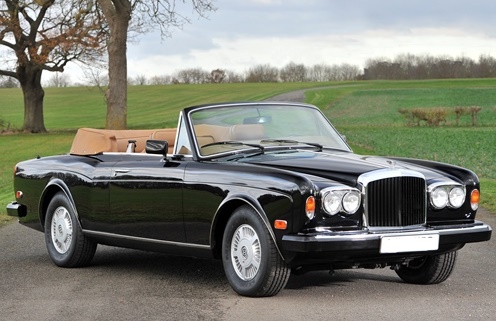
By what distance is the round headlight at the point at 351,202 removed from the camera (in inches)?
279

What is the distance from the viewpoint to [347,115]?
72438 mm

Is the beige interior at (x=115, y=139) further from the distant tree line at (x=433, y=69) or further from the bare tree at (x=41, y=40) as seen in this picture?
the distant tree line at (x=433, y=69)

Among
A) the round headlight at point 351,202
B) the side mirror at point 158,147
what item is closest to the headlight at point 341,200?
the round headlight at point 351,202

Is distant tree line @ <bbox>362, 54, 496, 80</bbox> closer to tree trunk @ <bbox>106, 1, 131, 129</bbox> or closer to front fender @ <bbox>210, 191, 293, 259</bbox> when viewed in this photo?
tree trunk @ <bbox>106, 1, 131, 129</bbox>

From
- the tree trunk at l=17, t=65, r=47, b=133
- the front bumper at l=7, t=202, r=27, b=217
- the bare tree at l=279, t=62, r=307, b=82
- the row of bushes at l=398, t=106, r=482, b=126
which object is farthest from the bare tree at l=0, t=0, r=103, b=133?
the bare tree at l=279, t=62, r=307, b=82

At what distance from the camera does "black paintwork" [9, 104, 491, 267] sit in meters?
7.02

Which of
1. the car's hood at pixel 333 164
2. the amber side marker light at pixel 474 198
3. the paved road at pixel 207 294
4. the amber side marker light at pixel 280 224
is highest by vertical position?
the car's hood at pixel 333 164

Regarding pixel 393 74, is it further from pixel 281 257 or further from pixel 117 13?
pixel 281 257

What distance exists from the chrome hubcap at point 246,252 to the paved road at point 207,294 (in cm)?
20

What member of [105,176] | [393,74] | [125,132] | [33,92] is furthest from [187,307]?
[393,74]

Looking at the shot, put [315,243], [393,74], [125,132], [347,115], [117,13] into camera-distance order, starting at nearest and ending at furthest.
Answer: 1. [315,243]
2. [125,132]
3. [117,13]
4. [347,115]
5. [393,74]

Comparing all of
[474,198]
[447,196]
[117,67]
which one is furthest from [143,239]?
[117,67]

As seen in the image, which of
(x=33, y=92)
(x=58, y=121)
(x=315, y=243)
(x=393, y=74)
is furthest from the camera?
(x=393, y=74)

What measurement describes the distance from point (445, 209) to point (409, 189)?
0.40 meters
